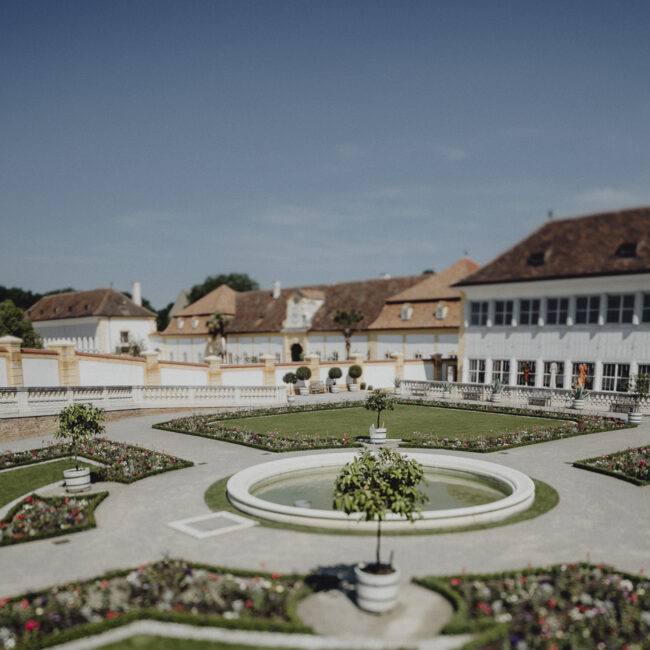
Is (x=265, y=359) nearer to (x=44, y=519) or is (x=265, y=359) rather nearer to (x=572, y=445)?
(x=572, y=445)

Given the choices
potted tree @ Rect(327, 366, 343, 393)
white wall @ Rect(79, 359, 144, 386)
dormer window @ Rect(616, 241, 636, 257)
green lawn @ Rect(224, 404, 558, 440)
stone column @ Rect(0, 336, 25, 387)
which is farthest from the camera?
potted tree @ Rect(327, 366, 343, 393)

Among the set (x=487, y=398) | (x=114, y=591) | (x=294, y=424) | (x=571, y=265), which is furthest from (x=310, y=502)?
(x=571, y=265)

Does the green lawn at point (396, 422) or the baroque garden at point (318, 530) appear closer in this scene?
the baroque garden at point (318, 530)

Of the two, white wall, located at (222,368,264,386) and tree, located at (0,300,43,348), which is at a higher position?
tree, located at (0,300,43,348)

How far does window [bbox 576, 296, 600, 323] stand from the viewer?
35.4 m

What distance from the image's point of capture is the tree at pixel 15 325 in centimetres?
6328

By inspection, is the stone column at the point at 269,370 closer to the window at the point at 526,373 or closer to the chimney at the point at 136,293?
the window at the point at 526,373

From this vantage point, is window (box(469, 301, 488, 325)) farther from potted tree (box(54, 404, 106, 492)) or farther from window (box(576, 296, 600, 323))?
potted tree (box(54, 404, 106, 492))

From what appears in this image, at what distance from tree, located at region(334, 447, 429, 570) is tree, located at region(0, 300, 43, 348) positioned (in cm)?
6374

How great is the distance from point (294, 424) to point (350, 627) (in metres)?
18.2

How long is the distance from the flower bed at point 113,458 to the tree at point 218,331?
151ft

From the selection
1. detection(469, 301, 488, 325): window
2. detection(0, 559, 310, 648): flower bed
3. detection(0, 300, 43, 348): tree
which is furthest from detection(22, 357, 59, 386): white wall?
detection(0, 300, 43, 348): tree

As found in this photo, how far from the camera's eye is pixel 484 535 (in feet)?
37.8

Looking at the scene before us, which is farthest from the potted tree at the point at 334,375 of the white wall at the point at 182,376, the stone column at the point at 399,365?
the white wall at the point at 182,376
